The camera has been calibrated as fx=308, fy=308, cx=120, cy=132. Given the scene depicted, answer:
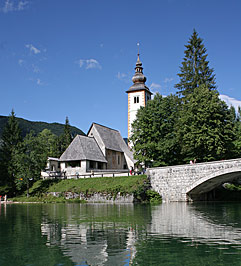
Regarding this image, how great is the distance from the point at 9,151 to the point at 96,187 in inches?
871

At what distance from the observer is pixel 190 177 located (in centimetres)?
3203

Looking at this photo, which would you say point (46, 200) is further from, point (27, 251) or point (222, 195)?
point (27, 251)

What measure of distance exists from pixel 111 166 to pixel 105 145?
4106 mm

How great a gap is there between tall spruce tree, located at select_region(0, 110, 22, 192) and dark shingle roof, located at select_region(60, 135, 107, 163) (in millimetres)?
8942

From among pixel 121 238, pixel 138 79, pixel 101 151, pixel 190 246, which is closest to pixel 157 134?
pixel 101 151

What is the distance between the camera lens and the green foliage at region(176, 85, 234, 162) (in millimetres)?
35562

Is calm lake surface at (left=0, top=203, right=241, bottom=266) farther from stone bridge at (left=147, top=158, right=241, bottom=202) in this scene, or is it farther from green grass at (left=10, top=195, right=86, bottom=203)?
green grass at (left=10, top=195, right=86, bottom=203)

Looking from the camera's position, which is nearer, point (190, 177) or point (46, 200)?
point (190, 177)

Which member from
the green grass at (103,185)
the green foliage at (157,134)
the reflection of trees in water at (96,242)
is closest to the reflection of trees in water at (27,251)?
the reflection of trees in water at (96,242)

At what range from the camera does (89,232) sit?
13180 millimetres

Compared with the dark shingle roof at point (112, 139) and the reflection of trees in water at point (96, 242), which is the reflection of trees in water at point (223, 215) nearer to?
the reflection of trees in water at point (96, 242)

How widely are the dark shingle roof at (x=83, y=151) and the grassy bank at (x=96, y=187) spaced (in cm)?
447

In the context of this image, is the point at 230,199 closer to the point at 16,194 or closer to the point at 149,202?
the point at 149,202

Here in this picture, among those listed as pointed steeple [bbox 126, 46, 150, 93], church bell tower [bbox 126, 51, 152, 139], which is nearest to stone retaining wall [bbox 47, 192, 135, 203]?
church bell tower [bbox 126, 51, 152, 139]
